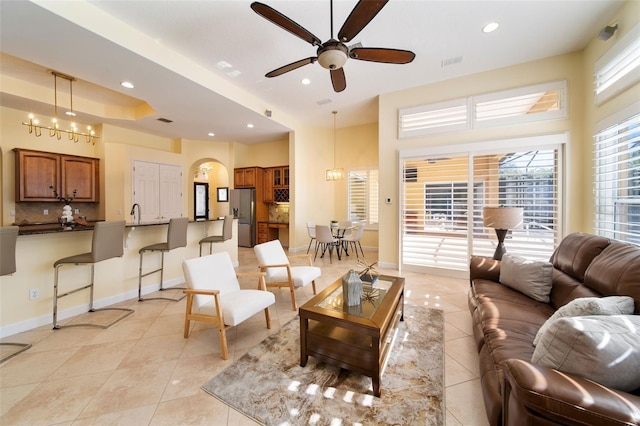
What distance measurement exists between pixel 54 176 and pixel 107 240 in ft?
12.8

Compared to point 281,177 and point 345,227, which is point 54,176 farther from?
point 345,227

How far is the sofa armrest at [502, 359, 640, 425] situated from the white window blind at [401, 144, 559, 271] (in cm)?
345

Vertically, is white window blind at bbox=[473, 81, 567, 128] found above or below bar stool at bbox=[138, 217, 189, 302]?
above

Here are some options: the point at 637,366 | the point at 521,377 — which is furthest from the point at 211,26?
the point at 637,366

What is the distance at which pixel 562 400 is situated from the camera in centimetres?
93

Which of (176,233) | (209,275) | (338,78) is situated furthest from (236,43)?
(209,275)

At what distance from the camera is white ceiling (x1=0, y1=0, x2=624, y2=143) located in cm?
266

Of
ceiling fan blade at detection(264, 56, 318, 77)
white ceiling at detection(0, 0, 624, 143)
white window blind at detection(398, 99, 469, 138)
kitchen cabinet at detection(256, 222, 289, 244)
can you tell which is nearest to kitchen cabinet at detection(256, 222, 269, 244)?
kitchen cabinet at detection(256, 222, 289, 244)

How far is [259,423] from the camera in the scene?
150cm

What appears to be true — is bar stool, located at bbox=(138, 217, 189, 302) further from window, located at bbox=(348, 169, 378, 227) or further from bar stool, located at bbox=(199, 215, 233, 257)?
window, located at bbox=(348, 169, 378, 227)

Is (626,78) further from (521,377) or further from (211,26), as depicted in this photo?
(211,26)

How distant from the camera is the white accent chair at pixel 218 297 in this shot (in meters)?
2.14

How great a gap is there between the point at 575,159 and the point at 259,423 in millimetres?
5015

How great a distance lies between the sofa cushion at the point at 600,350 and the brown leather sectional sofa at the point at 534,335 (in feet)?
0.17
